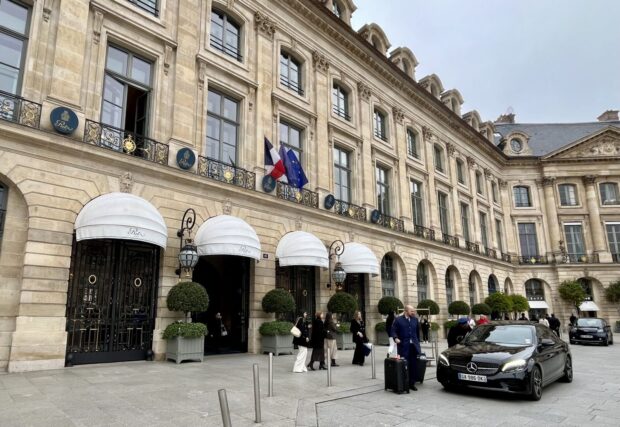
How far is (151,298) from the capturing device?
40.7 feet

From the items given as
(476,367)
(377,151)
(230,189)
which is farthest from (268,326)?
(377,151)

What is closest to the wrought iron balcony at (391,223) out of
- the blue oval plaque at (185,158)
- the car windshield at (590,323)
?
the car windshield at (590,323)

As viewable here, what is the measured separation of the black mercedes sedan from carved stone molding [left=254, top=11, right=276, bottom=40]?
1389cm

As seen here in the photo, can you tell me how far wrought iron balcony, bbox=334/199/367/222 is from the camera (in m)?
19.8

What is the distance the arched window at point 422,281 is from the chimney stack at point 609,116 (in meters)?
39.8

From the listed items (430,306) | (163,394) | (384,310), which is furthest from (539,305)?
Result: (163,394)

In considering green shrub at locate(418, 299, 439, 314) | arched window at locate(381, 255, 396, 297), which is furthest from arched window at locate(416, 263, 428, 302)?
arched window at locate(381, 255, 396, 297)

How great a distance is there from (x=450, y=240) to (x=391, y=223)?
25.6 feet

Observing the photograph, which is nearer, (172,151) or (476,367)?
(476,367)

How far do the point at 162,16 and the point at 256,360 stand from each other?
11300mm

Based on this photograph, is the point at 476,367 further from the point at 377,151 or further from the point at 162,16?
the point at 377,151

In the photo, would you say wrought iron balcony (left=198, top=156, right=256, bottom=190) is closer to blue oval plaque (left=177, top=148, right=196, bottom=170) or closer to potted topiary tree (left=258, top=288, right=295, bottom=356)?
blue oval plaque (left=177, top=148, right=196, bottom=170)

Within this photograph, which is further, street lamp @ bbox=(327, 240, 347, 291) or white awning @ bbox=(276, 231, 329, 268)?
street lamp @ bbox=(327, 240, 347, 291)

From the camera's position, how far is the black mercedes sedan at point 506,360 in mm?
7672
